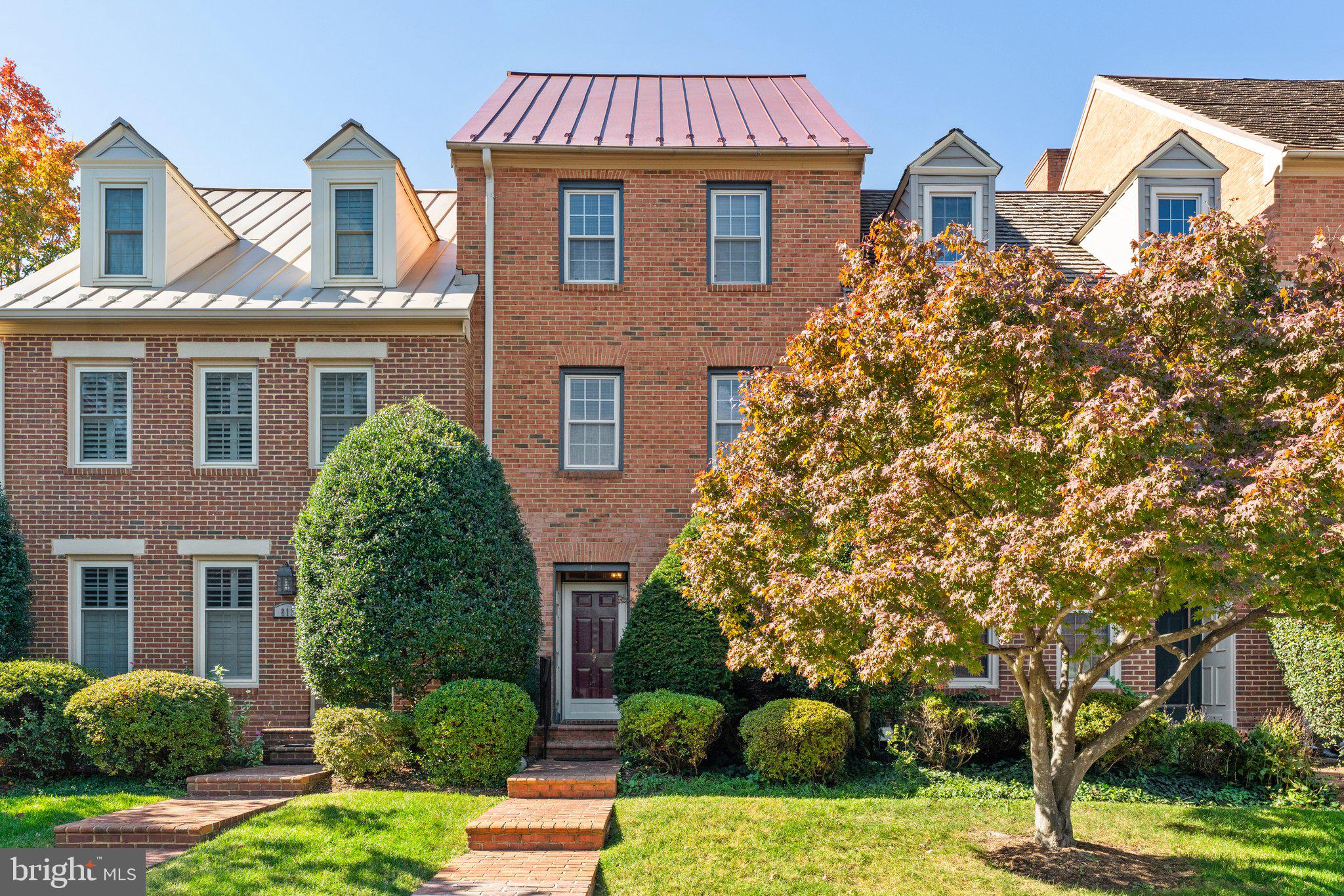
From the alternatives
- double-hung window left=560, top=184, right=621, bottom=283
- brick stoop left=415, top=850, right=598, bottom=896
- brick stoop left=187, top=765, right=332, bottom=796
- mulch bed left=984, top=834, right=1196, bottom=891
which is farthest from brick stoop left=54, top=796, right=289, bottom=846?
double-hung window left=560, top=184, right=621, bottom=283

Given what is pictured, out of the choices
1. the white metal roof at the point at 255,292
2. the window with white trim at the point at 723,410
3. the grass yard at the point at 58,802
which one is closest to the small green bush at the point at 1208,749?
the window with white trim at the point at 723,410

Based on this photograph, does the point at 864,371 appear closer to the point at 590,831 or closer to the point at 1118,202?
the point at 590,831

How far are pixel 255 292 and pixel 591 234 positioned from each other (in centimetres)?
516

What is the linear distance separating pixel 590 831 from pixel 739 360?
25.4 feet

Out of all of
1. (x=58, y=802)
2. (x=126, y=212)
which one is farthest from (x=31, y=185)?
(x=58, y=802)

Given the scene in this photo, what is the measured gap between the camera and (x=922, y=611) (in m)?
7.84

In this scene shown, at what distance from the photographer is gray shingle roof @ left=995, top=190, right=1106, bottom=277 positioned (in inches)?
634

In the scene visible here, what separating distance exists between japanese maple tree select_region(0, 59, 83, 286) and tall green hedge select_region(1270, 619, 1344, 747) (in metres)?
26.0

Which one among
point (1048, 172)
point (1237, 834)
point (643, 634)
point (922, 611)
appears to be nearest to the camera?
point (922, 611)

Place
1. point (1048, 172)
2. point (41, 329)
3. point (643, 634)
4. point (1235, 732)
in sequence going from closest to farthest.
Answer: point (1235, 732)
point (643, 634)
point (41, 329)
point (1048, 172)

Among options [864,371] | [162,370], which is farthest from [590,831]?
[162,370]

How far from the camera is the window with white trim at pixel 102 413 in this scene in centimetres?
1380

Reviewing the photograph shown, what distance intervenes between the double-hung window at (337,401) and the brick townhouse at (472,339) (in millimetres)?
36

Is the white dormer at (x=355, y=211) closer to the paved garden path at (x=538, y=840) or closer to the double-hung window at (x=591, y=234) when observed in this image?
the double-hung window at (x=591, y=234)
